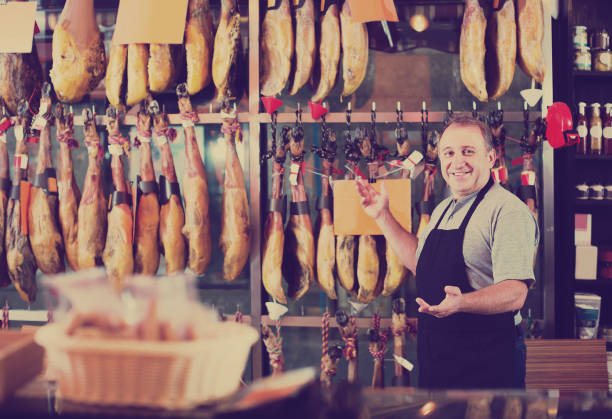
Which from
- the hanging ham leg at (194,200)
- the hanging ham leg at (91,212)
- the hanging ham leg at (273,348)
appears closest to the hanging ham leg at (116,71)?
the hanging ham leg at (91,212)

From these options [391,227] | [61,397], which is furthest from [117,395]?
[391,227]

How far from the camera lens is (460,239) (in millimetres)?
2160

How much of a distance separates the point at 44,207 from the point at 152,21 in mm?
1110

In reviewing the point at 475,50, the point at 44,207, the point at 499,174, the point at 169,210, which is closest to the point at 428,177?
the point at 499,174

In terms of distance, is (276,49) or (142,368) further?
(276,49)

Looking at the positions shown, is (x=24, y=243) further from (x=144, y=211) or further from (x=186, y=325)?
(x=186, y=325)

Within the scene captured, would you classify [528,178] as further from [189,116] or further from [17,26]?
[17,26]

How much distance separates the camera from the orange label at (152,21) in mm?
2756

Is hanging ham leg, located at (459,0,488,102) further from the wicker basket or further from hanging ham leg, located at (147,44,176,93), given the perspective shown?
the wicker basket

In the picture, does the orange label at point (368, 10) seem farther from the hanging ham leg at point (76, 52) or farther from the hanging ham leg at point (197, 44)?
the hanging ham leg at point (76, 52)

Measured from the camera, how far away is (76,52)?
2852 mm

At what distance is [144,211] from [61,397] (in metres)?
1.83

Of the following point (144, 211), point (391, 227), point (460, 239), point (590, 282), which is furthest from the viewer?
point (590, 282)

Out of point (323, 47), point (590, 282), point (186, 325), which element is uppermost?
point (323, 47)
